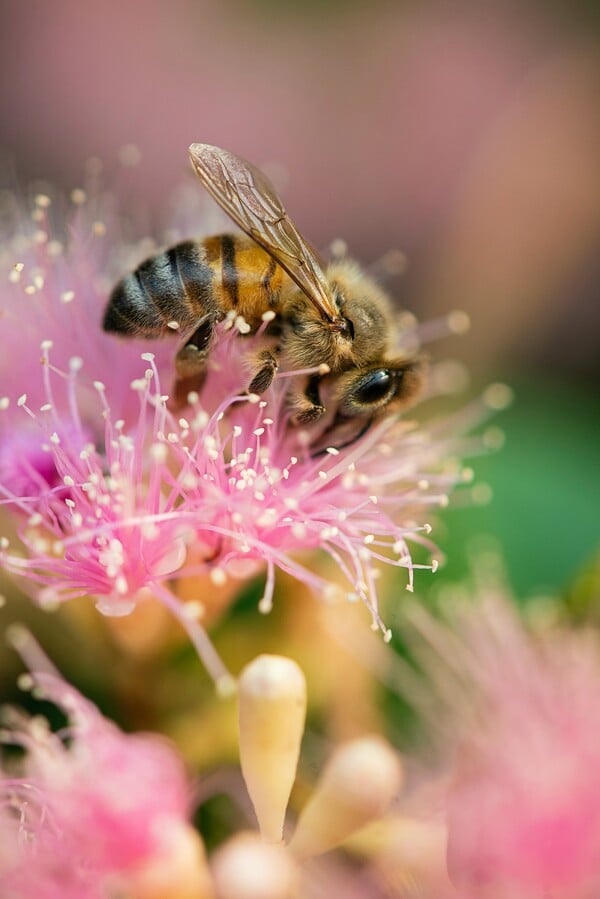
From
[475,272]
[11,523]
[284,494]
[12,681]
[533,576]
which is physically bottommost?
[12,681]

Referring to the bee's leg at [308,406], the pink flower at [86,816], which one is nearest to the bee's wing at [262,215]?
the bee's leg at [308,406]

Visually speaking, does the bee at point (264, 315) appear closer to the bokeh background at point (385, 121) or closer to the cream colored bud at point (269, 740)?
the cream colored bud at point (269, 740)

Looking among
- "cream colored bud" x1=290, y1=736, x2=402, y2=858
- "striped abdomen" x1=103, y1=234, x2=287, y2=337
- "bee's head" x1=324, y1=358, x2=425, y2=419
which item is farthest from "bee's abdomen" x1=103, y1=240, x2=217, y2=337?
"cream colored bud" x1=290, y1=736, x2=402, y2=858

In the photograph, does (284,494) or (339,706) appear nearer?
(284,494)

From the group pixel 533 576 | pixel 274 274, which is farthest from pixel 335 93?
pixel 274 274

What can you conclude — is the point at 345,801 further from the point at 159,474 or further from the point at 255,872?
the point at 159,474

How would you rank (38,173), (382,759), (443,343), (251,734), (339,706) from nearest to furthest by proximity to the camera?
1. (251,734)
2. (382,759)
3. (339,706)
4. (443,343)
5. (38,173)

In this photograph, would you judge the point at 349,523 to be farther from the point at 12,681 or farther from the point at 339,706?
the point at 12,681
